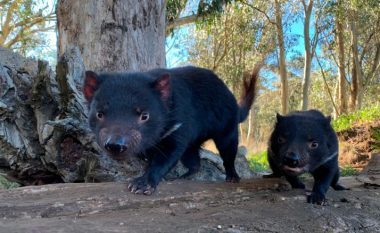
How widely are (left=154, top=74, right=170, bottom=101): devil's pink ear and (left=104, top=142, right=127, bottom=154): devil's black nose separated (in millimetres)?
676

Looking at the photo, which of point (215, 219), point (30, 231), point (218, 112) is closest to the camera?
point (30, 231)

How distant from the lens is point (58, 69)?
5086mm

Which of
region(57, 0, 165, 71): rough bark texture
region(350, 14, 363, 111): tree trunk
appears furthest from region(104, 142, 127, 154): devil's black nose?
region(350, 14, 363, 111): tree trunk

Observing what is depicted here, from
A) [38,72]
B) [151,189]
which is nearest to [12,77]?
[38,72]

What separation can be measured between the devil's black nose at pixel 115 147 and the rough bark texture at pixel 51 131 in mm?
1741

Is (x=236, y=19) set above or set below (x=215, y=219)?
above

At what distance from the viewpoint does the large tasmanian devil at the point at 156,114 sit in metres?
3.22

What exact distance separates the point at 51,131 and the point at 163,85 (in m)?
1.84

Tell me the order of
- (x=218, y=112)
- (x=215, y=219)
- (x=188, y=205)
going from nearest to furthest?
(x=215, y=219) < (x=188, y=205) < (x=218, y=112)

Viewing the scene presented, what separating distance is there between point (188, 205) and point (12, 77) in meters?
3.14

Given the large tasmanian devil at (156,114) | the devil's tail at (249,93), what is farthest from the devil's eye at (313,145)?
the devil's tail at (249,93)

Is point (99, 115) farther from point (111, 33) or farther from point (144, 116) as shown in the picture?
point (111, 33)

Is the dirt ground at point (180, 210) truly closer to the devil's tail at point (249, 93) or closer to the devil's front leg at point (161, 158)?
the devil's front leg at point (161, 158)

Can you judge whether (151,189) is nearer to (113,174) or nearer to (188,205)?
(188,205)
